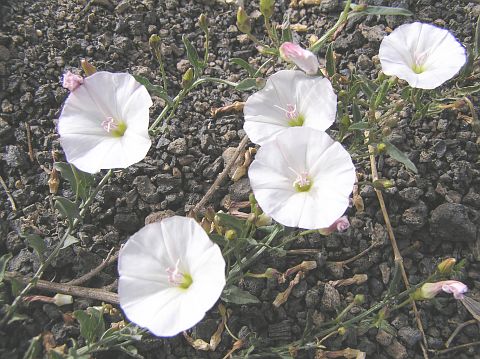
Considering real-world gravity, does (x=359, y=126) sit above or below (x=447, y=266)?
above

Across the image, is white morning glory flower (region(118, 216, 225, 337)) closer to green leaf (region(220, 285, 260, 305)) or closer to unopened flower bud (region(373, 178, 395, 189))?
green leaf (region(220, 285, 260, 305))

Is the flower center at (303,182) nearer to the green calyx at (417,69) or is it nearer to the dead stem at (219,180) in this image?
the dead stem at (219,180)

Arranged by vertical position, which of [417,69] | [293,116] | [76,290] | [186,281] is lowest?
[76,290]

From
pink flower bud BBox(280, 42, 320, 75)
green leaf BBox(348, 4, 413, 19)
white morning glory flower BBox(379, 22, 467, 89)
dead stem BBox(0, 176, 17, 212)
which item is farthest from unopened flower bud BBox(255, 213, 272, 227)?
dead stem BBox(0, 176, 17, 212)

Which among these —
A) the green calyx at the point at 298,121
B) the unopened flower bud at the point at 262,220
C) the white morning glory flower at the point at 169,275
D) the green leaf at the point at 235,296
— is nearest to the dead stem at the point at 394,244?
the green calyx at the point at 298,121

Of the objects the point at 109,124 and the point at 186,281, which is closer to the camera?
the point at 186,281

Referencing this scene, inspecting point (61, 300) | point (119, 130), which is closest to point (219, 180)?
point (119, 130)

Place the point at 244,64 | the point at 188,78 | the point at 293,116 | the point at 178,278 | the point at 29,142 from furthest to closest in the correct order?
the point at 29,142 < the point at 244,64 < the point at 188,78 < the point at 293,116 < the point at 178,278

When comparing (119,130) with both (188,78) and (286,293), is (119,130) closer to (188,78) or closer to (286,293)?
(188,78)
